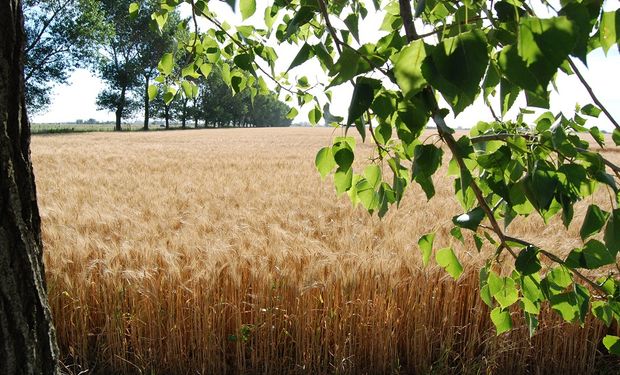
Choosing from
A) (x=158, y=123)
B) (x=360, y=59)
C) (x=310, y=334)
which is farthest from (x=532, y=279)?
(x=158, y=123)

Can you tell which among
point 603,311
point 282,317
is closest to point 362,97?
→ point 603,311

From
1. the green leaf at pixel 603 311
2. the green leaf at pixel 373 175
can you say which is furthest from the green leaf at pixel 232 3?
the green leaf at pixel 603 311

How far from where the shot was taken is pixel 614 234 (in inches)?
22.2

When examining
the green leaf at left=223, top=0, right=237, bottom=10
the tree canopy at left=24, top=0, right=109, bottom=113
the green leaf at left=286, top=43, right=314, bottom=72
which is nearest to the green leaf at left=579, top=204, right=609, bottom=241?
the green leaf at left=286, top=43, right=314, bottom=72

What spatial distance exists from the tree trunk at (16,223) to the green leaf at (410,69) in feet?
3.16

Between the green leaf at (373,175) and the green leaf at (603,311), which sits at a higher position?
the green leaf at (373,175)

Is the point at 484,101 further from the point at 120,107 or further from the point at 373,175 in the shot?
the point at 120,107

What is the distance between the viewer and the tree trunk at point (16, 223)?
0.99 metres

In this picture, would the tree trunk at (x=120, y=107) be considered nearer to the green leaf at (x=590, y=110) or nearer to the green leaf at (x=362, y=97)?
the green leaf at (x=590, y=110)

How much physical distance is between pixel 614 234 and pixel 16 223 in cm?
116

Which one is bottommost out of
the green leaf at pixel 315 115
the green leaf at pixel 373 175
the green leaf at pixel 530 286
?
the green leaf at pixel 530 286

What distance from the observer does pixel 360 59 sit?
18.3 inches

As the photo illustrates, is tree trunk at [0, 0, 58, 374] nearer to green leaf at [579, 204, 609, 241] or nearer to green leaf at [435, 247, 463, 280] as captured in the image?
green leaf at [435, 247, 463, 280]

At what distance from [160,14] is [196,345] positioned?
1663 mm
